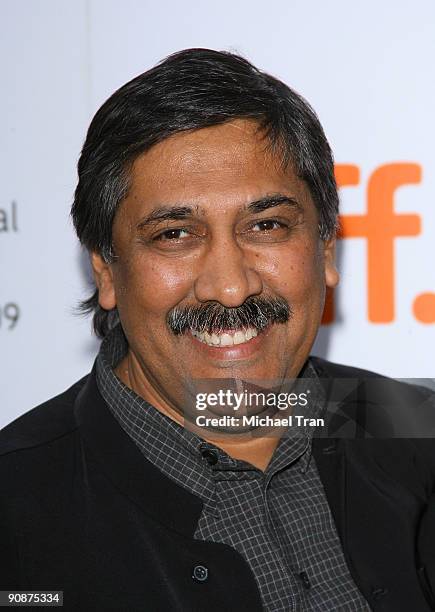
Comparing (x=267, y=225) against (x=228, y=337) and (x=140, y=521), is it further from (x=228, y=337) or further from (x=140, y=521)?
(x=140, y=521)

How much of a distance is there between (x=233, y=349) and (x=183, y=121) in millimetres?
369

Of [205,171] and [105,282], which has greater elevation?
[205,171]

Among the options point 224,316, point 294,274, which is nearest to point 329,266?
point 294,274

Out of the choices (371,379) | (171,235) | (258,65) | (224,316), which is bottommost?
(371,379)

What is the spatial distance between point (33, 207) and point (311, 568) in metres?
0.96

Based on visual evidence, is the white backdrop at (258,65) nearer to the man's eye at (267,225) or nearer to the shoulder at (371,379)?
the shoulder at (371,379)

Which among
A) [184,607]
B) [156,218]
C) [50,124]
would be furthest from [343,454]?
[50,124]

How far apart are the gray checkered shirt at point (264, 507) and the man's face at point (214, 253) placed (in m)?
0.08

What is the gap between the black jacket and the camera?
132 centimetres

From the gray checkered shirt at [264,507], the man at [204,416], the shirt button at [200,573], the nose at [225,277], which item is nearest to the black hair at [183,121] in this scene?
the man at [204,416]

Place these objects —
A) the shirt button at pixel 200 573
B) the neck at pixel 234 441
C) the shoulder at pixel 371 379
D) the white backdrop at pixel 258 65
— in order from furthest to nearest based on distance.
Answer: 1. the white backdrop at pixel 258 65
2. the shoulder at pixel 371 379
3. the neck at pixel 234 441
4. the shirt button at pixel 200 573

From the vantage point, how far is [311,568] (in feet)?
4.60

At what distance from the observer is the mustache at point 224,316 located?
1414 millimetres

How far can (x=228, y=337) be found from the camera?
1.45 meters
